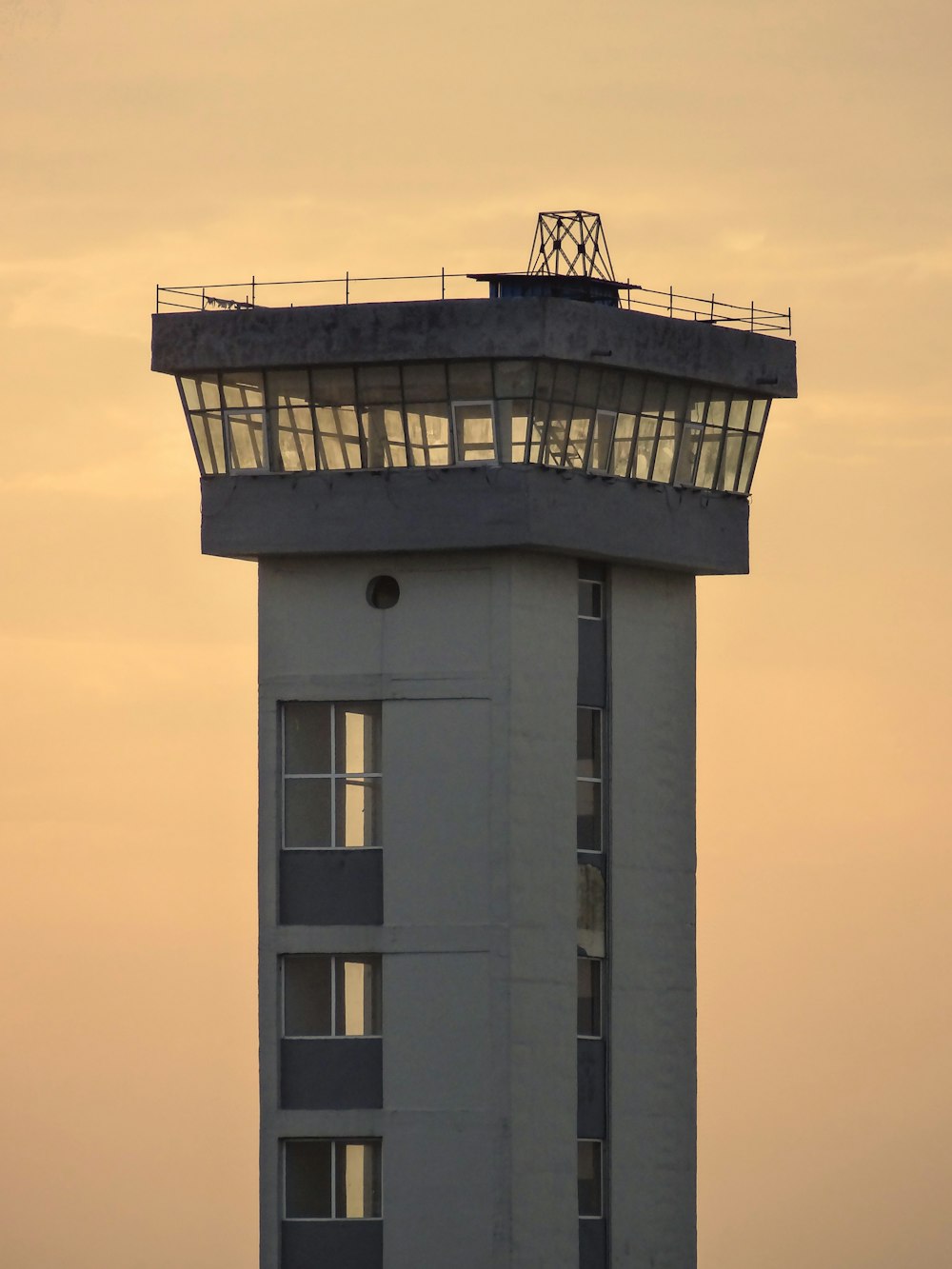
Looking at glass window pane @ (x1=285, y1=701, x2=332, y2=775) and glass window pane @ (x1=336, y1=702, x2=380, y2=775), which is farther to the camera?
glass window pane @ (x1=285, y1=701, x2=332, y2=775)

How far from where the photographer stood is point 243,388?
8869 centimetres

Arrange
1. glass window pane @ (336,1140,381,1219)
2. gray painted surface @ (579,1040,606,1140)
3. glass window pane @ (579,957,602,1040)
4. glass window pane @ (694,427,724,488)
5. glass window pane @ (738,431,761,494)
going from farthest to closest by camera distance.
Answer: glass window pane @ (738,431,761,494) < glass window pane @ (694,427,724,488) < glass window pane @ (579,957,602,1040) < gray painted surface @ (579,1040,606,1140) < glass window pane @ (336,1140,381,1219)

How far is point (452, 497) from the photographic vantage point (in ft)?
284

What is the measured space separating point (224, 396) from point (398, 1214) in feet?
59.7

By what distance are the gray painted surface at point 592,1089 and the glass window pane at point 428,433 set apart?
13.0m

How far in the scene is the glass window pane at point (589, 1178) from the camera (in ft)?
287

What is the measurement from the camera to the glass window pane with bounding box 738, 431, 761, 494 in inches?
3622

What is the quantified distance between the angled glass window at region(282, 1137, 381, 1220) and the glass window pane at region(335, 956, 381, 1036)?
2436 mm

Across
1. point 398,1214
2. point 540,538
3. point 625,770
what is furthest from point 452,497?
point 398,1214

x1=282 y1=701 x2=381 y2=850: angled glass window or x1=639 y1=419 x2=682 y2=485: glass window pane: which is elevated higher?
x1=639 y1=419 x2=682 y2=485: glass window pane

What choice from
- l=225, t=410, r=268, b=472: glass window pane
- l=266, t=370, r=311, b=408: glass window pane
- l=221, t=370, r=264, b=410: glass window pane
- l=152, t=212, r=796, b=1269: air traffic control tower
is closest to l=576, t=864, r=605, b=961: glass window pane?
l=152, t=212, r=796, b=1269: air traffic control tower

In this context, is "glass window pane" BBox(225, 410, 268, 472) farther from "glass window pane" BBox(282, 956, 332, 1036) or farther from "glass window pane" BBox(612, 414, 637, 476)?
"glass window pane" BBox(282, 956, 332, 1036)

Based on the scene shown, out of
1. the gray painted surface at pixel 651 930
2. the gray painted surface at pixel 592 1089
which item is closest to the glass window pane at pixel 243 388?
the gray painted surface at pixel 651 930

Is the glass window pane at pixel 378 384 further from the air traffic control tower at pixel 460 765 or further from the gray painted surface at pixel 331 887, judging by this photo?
the gray painted surface at pixel 331 887
